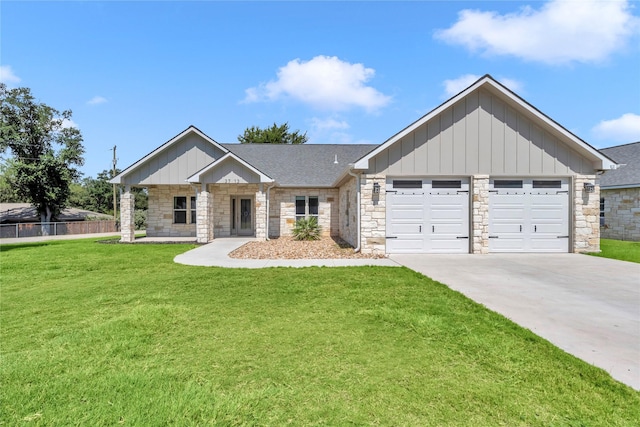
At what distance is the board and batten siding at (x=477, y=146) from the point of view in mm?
11109

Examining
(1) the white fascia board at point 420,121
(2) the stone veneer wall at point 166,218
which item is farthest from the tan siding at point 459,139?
(2) the stone veneer wall at point 166,218

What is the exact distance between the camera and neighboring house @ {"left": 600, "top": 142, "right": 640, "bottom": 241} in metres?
15.8

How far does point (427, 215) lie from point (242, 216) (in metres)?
11.4

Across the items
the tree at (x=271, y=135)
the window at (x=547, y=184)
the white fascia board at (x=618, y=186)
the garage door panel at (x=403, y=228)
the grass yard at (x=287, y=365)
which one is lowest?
the grass yard at (x=287, y=365)

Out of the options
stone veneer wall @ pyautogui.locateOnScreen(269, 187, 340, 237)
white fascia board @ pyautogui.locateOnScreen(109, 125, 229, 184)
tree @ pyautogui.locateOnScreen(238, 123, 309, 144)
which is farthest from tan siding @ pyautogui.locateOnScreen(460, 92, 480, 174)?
tree @ pyautogui.locateOnScreen(238, 123, 309, 144)

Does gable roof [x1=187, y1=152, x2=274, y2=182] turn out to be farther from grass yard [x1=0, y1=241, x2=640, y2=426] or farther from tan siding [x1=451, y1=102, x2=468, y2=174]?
grass yard [x1=0, y1=241, x2=640, y2=426]

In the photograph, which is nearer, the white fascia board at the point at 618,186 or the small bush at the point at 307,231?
the white fascia board at the point at 618,186

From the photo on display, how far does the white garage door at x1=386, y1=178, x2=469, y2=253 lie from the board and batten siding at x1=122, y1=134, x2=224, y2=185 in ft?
34.4

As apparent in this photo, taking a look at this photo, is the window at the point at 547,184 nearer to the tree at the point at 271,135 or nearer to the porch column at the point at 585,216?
the porch column at the point at 585,216

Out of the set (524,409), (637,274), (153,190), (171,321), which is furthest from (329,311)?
(153,190)

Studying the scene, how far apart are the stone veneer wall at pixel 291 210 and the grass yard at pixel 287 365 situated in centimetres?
1242

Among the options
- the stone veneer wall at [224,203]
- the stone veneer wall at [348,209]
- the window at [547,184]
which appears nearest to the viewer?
the window at [547,184]

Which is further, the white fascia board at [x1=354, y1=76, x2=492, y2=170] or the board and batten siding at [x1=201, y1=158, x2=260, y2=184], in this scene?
the board and batten siding at [x1=201, y1=158, x2=260, y2=184]

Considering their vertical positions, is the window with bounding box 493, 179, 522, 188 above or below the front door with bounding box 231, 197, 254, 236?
above
